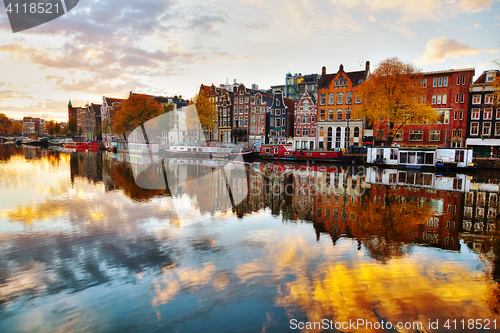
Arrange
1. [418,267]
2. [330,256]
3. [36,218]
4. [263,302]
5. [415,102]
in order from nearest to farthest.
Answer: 1. [263,302]
2. [418,267]
3. [330,256]
4. [36,218]
5. [415,102]

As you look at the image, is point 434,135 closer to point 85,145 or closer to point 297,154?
point 297,154

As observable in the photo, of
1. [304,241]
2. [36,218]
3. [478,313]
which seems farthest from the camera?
[36,218]

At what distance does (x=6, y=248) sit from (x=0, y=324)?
5.26m

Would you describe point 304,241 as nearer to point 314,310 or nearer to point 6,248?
point 314,310

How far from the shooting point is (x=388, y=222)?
14.0 meters

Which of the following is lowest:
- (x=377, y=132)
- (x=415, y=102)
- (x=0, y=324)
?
(x=0, y=324)

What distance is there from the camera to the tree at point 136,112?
234 ft

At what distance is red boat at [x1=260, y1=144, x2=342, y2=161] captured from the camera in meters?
46.7

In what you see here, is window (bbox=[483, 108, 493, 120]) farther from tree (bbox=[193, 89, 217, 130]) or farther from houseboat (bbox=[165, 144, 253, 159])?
tree (bbox=[193, 89, 217, 130])

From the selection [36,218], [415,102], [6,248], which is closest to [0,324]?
[6,248]

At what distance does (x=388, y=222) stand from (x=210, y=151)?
150ft

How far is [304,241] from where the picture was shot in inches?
455

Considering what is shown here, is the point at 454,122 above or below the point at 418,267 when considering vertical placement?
above

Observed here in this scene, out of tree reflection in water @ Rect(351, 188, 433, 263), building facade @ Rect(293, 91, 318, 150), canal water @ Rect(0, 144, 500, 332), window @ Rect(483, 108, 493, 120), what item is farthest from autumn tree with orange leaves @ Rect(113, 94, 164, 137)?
window @ Rect(483, 108, 493, 120)
